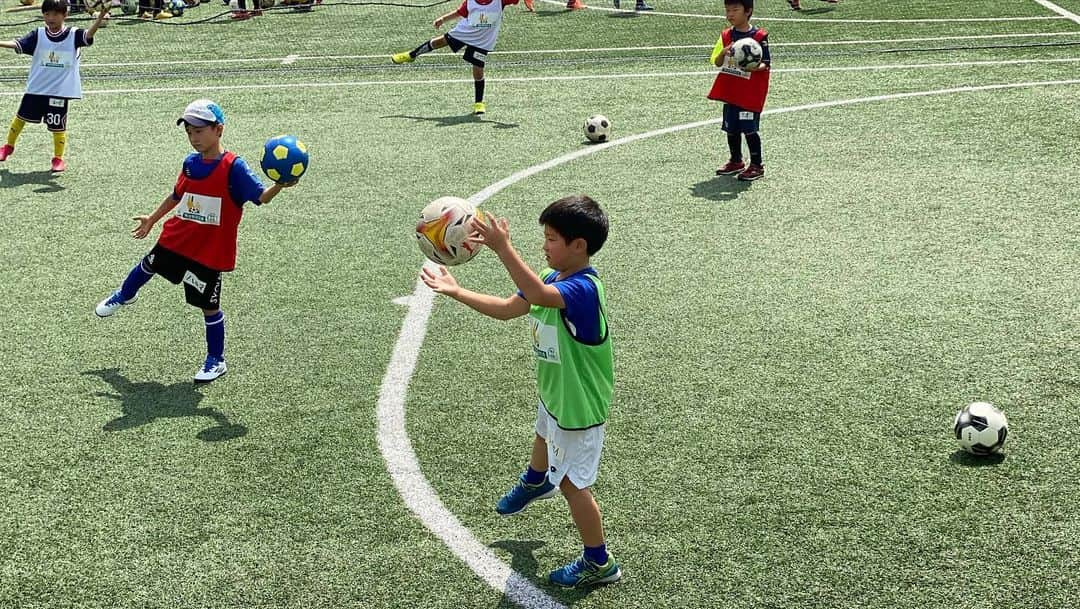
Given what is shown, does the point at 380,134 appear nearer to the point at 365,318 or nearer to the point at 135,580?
the point at 365,318

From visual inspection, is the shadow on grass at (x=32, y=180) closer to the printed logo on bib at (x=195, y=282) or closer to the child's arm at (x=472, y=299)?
the printed logo on bib at (x=195, y=282)

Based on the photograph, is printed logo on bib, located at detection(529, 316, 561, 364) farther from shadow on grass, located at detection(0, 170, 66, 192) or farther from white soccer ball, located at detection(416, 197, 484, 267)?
shadow on grass, located at detection(0, 170, 66, 192)

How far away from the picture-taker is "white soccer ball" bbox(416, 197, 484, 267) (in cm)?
524

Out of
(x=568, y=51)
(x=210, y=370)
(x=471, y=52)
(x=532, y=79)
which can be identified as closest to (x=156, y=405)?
(x=210, y=370)

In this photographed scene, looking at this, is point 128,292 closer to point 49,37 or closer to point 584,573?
point 584,573

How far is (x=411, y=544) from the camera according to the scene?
5.82 metres

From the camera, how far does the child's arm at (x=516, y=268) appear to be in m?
4.66

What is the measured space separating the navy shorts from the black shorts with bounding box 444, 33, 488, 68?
4.79m

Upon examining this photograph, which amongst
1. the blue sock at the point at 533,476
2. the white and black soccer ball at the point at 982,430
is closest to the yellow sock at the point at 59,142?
the blue sock at the point at 533,476

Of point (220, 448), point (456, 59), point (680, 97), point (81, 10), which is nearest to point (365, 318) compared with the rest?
point (220, 448)

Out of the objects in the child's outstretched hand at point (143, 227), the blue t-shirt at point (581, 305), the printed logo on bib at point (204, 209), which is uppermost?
the blue t-shirt at point (581, 305)

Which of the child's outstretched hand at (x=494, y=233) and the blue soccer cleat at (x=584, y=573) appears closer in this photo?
the child's outstretched hand at (x=494, y=233)

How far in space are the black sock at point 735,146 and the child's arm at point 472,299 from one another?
25.9 ft

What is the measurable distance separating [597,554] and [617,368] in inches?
110
